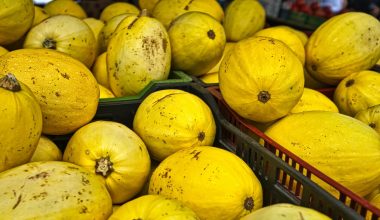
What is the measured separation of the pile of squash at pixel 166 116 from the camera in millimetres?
966

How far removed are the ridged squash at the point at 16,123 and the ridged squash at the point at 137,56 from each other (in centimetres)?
56

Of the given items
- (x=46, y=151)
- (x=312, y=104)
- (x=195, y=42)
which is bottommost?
(x=46, y=151)

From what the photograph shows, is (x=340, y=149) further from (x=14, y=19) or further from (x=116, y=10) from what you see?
(x=116, y=10)

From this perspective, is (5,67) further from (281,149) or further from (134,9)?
(134,9)

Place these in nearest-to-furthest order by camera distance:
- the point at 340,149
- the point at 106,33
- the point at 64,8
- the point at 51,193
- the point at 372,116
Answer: the point at 51,193
the point at 340,149
the point at 372,116
the point at 106,33
the point at 64,8

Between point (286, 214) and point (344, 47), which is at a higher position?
point (344, 47)

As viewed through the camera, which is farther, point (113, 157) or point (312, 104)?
point (312, 104)

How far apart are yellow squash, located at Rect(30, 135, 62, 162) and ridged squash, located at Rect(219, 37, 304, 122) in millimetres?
569

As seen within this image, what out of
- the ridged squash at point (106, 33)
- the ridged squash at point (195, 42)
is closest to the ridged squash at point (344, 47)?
the ridged squash at point (195, 42)

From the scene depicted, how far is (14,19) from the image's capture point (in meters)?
1.56

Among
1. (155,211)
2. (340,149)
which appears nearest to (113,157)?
(155,211)

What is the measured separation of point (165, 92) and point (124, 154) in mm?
350

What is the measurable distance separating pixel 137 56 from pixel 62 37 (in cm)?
36

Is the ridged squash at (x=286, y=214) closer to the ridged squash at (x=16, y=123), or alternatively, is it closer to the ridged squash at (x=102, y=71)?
the ridged squash at (x=16, y=123)
